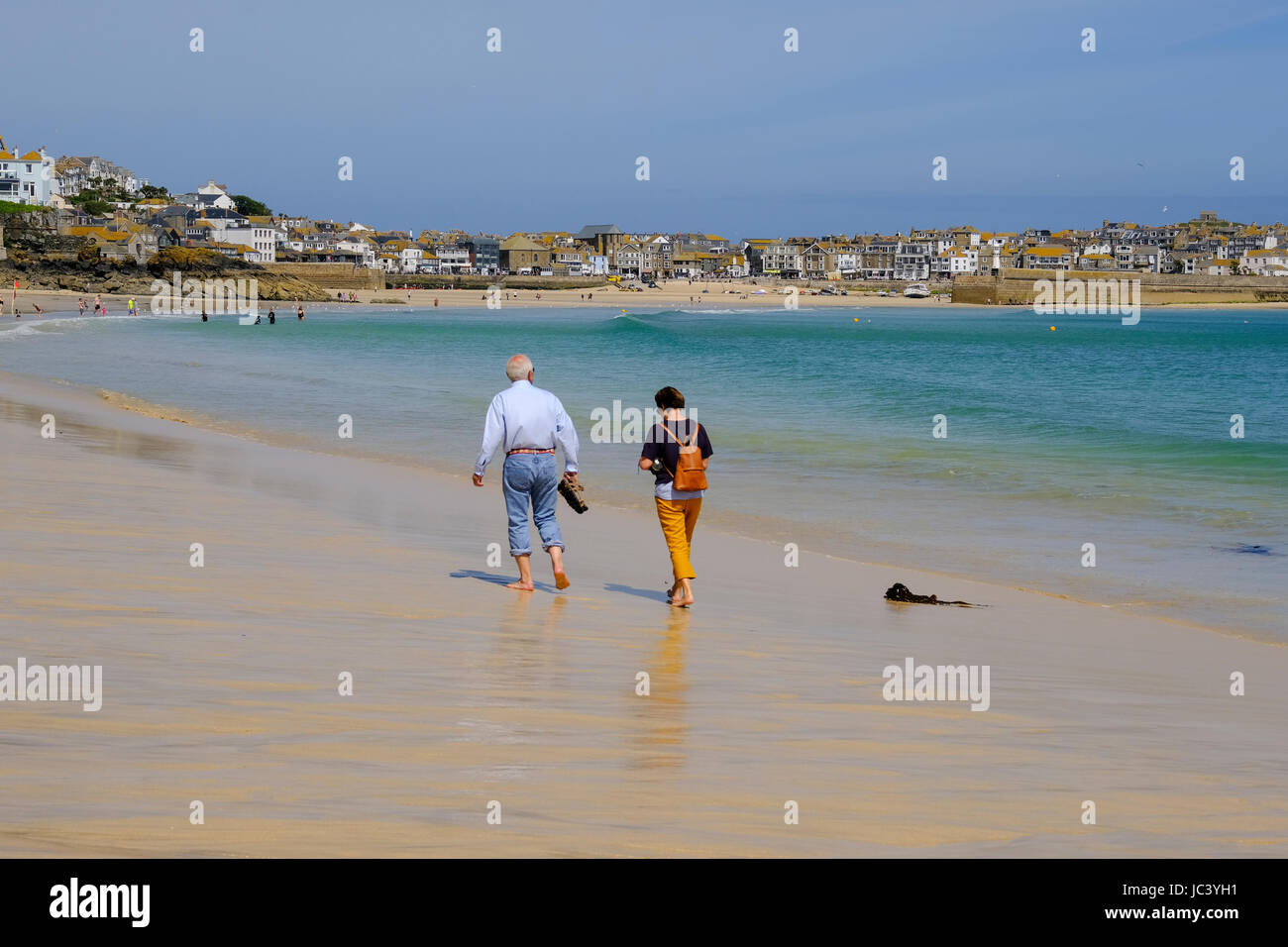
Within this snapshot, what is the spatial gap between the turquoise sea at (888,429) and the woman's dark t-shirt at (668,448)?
51.0 inches

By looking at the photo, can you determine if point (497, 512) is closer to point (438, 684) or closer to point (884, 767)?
point (438, 684)

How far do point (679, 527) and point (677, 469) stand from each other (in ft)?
1.36

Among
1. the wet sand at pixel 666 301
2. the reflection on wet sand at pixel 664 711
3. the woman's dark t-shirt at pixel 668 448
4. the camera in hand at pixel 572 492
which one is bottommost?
the reflection on wet sand at pixel 664 711

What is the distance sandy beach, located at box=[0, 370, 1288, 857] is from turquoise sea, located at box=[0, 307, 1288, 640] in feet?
4.64

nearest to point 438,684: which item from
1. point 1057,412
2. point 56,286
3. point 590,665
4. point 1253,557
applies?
point 590,665

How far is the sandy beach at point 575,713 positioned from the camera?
3838 mm

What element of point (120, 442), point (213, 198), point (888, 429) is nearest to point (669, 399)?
point (120, 442)

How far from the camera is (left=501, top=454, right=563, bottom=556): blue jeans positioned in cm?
792

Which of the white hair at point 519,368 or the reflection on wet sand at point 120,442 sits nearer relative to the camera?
the white hair at point 519,368

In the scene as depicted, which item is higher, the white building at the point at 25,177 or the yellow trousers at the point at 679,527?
the white building at the point at 25,177
